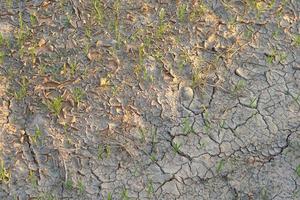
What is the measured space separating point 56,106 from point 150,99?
58 cm

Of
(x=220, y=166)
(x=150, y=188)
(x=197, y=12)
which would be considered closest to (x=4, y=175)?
(x=150, y=188)

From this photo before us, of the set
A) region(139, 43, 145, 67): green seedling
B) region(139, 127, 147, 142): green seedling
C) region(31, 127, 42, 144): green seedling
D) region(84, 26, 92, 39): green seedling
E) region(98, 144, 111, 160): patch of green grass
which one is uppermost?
region(139, 43, 145, 67): green seedling

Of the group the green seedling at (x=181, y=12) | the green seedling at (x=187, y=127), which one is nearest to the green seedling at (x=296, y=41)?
the green seedling at (x=181, y=12)

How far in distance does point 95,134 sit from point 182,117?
21.3 inches

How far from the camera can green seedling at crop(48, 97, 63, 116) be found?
336 centimetres

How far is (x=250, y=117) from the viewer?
3.44m

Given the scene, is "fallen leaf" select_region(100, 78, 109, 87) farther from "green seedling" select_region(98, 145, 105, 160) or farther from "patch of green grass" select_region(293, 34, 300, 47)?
"patch of green grass" select_region(293, 34, 300, 47)

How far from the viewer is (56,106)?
3.36 meters

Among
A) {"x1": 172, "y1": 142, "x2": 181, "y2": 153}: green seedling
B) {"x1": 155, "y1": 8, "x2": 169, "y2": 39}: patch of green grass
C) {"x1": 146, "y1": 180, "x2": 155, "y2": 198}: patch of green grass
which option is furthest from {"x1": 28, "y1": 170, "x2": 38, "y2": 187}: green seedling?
{"x1": 155, "y1": 8, "x2": 169, "y2": 39}: patch of green grass

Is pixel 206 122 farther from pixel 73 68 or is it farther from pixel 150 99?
pixel 73 68

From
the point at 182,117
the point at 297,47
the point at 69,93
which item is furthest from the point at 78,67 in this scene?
the point at 297,47

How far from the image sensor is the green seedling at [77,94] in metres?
3.43

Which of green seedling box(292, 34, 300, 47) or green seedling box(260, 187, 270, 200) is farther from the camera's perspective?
green seedling box(292, 34, 300, 47)

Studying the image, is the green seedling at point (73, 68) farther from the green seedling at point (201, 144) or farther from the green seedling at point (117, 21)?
the green seedling at point (201, 144)
